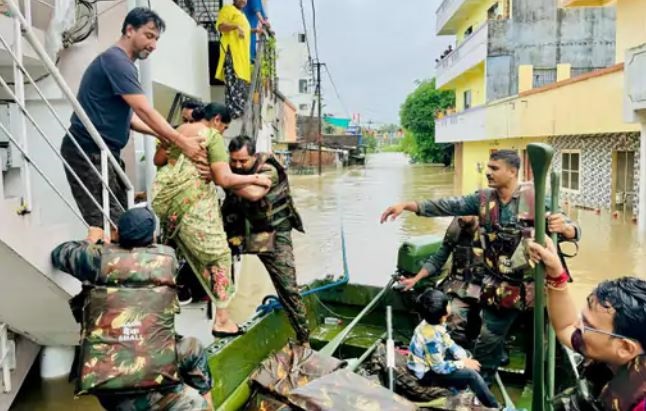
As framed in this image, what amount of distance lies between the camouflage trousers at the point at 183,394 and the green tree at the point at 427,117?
34.5 metres

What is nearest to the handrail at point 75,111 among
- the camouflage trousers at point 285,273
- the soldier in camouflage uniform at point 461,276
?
the camouflage trousers at point 285,273

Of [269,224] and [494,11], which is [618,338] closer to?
[269,224]

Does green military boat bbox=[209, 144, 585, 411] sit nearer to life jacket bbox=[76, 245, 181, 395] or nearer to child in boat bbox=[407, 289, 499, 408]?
child in boat bbox=[407, 289, 499, 408]

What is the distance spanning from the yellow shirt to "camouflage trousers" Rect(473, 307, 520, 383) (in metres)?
4.67

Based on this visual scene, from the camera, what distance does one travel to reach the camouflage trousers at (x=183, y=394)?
261 cm

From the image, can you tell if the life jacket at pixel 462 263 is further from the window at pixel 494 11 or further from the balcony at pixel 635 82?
the window at pixel 494 11

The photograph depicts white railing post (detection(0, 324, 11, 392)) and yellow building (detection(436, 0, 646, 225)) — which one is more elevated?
A: yellow building (detection(436, 0, 646, 225))

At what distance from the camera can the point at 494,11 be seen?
70.2 ft

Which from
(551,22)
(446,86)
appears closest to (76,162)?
(551,22)

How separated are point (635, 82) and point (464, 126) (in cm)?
1099

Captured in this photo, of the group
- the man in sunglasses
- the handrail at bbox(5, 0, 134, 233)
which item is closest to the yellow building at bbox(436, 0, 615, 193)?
the handrail at bbox(5, 0, 134, 233)

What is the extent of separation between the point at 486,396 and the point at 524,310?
24.2 inches

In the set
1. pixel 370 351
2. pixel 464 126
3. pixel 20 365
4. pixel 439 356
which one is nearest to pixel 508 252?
pixel 439 356

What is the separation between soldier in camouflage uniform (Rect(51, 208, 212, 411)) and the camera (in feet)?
8.16
